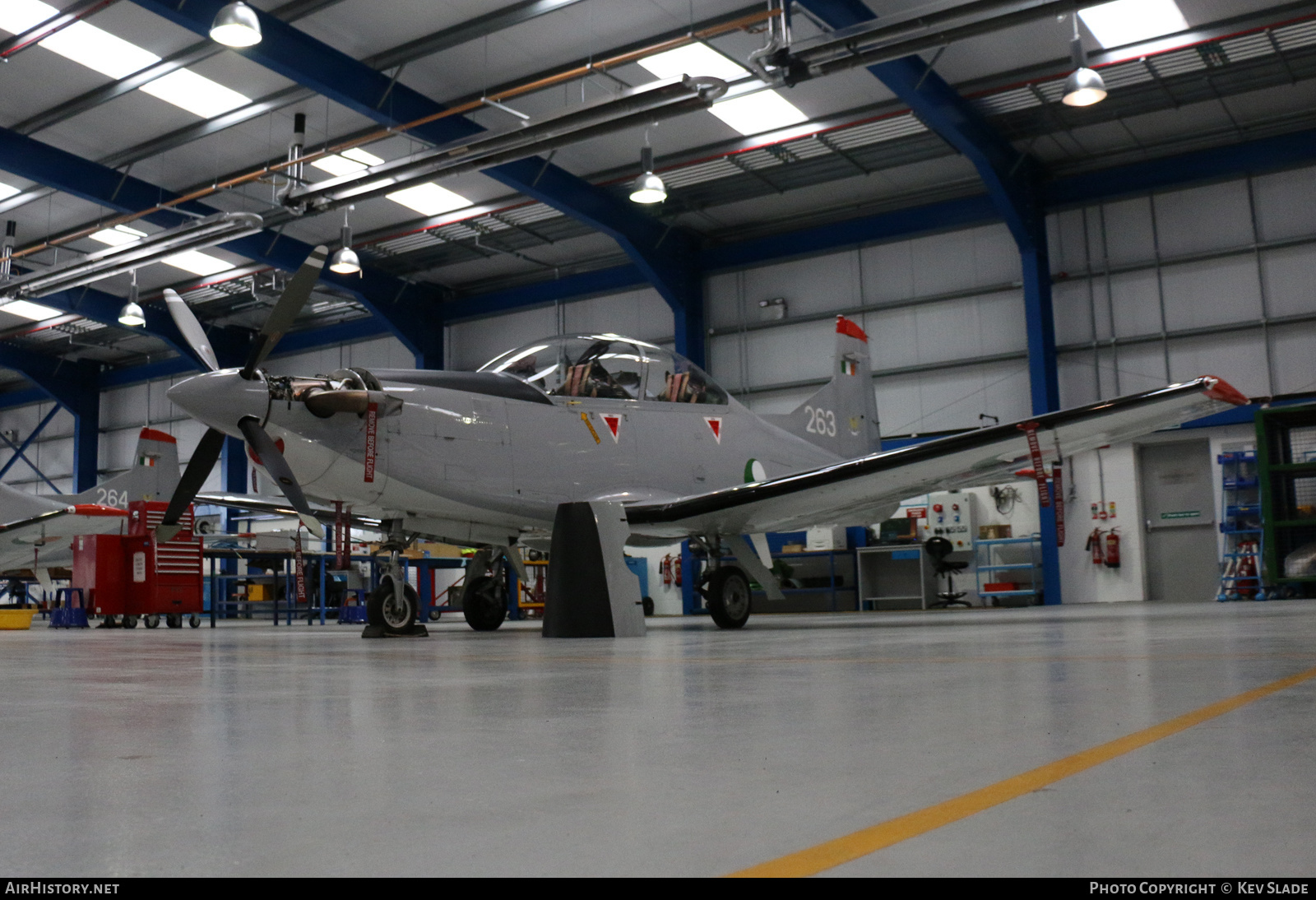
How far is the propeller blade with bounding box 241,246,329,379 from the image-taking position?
23.7 ft

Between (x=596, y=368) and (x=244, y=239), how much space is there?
1508 centimetres

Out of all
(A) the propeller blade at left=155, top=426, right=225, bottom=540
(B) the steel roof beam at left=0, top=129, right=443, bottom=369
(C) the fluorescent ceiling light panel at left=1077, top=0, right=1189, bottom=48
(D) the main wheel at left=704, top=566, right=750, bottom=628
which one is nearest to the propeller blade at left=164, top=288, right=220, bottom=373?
(A) the propeller blade at left=155, top=426, right=225, bottom=540

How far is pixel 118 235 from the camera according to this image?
22609mm

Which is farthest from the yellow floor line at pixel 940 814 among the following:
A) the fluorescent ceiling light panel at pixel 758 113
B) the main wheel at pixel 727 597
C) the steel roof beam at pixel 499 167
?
the fluorescent ceiling light panel at pixel 758 113

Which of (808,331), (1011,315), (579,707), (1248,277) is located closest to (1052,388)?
(1011,315)

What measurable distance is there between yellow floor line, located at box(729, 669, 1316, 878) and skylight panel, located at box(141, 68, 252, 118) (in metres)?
17.1

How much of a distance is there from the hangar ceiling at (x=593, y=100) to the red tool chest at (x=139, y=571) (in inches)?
260

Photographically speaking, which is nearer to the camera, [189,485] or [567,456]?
[189,485]

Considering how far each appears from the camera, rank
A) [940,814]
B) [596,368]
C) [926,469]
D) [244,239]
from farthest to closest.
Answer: [244,239]
[596,368]
[926,469]
[940,814]

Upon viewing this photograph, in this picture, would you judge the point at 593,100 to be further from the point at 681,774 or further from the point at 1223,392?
the point at 681,774

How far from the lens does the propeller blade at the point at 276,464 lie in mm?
6977

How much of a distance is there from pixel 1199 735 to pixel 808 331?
68.2 ft

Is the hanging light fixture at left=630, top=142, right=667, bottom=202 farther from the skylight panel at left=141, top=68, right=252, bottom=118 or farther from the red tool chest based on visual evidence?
the red tool chest

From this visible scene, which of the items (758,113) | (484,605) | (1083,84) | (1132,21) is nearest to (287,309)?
(484,605)
